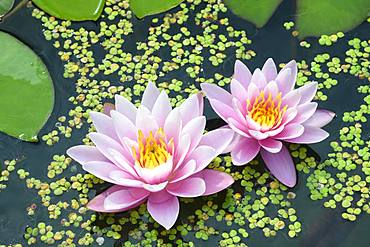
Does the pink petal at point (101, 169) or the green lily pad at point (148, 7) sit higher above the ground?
the green lily pad at point (148, 7)

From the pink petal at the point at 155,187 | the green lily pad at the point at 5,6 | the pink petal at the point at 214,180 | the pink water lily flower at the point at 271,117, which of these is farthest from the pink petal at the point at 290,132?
the green lily pad at the point at 5,6

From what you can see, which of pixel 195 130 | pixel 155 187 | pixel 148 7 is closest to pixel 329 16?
pixel 148 7

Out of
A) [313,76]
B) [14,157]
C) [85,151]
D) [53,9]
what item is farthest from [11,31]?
[313,76]

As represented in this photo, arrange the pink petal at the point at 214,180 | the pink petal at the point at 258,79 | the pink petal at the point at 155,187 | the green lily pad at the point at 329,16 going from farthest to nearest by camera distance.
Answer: the green lily pad at the point at 329,16, the pink petal at the point at 258,79, the pink petal at the point at 214,180, the pink petal at the point at 155,187

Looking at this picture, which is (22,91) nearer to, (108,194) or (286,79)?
(108,194)

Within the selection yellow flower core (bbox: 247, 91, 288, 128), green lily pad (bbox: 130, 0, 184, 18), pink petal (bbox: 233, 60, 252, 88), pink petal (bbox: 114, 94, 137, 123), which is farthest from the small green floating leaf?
pink petal (bbox: 114, 94, 137, 123)

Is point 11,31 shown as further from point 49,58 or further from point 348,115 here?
point 348,115

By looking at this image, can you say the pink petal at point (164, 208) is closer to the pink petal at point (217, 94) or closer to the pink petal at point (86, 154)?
the pink petal at point (86, 154)
